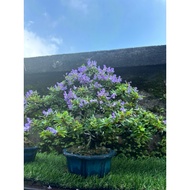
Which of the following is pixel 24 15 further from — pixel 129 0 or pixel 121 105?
pixel 121 105

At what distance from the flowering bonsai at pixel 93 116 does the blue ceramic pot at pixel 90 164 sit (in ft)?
0.18

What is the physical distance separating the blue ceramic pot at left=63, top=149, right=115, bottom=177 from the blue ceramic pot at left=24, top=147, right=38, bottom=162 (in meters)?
0.31

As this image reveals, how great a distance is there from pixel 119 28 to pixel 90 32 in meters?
0.21

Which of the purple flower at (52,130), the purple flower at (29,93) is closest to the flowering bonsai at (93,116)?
the purple flower at (52,130)

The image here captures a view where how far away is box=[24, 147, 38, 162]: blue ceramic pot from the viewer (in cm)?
202

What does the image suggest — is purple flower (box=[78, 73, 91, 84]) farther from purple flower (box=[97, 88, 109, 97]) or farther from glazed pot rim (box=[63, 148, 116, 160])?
glazed pot rim (box=[63, 148, 116, 160])

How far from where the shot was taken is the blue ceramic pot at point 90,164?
1.77m

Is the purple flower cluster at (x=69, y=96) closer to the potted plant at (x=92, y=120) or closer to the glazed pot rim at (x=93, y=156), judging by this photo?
the potted plant at (x=92, y=120)

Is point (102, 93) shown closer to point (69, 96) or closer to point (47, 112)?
point (69, 96)

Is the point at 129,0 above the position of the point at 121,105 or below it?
above

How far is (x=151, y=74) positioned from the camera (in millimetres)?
1913

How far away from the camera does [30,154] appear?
2.04m
